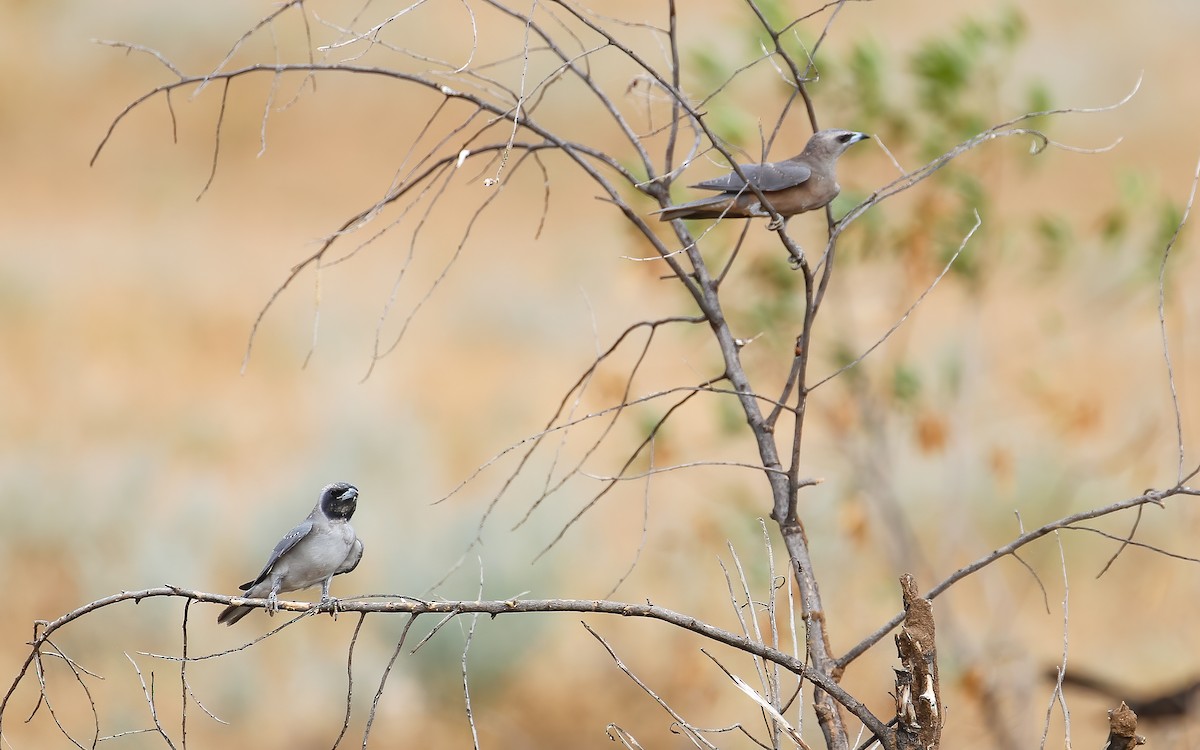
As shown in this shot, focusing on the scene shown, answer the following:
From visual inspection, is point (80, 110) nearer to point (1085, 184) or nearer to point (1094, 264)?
point (1085, 184)

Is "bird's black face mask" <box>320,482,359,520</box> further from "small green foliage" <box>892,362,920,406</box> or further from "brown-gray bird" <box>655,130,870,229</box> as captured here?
"small green foliage" <box>892,362,920,406</box>

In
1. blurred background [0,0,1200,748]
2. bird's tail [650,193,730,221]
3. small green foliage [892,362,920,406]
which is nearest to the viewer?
bird's tail [650,193,730,221]

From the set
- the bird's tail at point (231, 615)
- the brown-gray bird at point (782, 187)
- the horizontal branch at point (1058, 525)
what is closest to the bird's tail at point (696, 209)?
the brown-gray bird at point (782, 187)

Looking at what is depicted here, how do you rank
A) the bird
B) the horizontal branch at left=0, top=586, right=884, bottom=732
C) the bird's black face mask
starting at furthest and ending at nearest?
the bird's black face mask → the bird → the horizontal branch at left=0, top=586, right=884, bottom=732

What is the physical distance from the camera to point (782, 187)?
9.73 ft

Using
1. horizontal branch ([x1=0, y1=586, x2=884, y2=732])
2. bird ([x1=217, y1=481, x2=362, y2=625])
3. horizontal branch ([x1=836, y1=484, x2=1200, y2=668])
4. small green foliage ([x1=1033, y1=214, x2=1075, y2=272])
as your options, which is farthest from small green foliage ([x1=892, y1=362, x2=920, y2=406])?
horizontal branch ([x1=0, y1=586, x2=884, y2=732])

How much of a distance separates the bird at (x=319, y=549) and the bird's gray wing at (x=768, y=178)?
6.08 feet

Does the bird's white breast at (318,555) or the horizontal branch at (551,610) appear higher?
the bird's white breast at (318,555)

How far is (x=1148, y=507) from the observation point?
422 inches

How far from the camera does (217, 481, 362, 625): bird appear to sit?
412cm

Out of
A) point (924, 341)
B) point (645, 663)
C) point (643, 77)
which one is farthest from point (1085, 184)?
point (643, 77)

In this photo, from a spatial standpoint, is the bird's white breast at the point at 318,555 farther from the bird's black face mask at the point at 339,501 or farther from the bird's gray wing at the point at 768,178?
the bird's gray wing at the point at 768,178

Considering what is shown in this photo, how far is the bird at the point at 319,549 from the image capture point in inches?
162

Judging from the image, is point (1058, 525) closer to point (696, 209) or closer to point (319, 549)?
→ point (696, 209)
